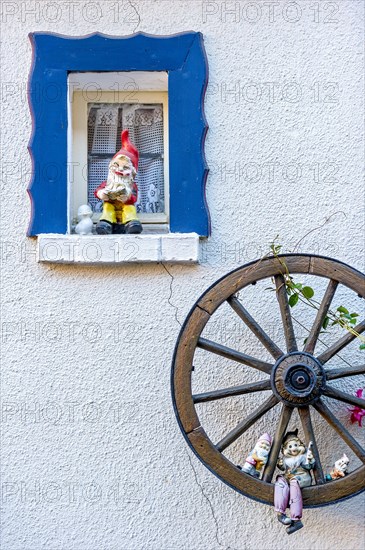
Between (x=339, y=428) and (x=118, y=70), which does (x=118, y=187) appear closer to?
(x=118, y=70)

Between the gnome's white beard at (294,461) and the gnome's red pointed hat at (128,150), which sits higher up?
the gnome's red pointed hat at (128,150)

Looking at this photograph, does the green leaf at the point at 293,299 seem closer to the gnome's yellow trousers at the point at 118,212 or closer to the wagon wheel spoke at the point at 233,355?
the wagon wheel spoke at the point at 233,355

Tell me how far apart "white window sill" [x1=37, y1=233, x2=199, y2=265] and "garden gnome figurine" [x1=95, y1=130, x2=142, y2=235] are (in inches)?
2.8

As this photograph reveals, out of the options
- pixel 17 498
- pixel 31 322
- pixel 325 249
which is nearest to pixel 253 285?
pixel 325 249

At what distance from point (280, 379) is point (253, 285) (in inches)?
21.2

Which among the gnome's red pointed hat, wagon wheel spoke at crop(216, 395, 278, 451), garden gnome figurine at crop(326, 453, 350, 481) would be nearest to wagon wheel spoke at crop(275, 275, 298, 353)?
wagon wheel spoke at crop(216, 395, 278, 451)

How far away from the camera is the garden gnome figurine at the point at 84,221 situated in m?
4.05

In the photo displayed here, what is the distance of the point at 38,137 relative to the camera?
4.04 meters

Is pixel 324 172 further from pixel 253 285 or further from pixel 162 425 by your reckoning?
pixel 162 425

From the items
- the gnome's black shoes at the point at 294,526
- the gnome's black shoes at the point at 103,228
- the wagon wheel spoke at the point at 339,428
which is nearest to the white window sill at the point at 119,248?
the gnome's black shoes at the point at 103,228

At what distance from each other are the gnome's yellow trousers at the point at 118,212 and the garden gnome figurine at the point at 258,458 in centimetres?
106

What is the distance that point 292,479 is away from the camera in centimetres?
360

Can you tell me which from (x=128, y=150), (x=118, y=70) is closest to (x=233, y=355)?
(x=128, y=150)

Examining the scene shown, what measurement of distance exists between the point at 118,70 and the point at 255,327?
1.25 m
